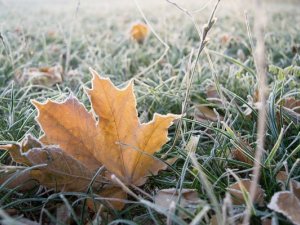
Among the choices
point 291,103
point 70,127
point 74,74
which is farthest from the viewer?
point 74,74

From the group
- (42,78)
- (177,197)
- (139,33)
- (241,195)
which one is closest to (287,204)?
(241,195)

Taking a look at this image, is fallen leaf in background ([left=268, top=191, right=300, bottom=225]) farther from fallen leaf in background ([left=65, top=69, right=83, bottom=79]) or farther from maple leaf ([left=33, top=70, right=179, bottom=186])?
fallen leaf in background ([left=65, top=69, right=83, bottom=79])

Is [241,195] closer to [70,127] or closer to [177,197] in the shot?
[177,197]

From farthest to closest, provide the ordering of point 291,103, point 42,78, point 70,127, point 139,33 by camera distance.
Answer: point 139,33
point 42,78
point 291,103
point 70,127

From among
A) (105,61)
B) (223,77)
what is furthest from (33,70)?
(223,77)

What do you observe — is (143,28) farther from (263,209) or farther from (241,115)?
(263,209)

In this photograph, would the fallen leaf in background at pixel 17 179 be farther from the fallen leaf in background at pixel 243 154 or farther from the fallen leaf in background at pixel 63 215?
the fallen leaf in background at pixel 243 154
